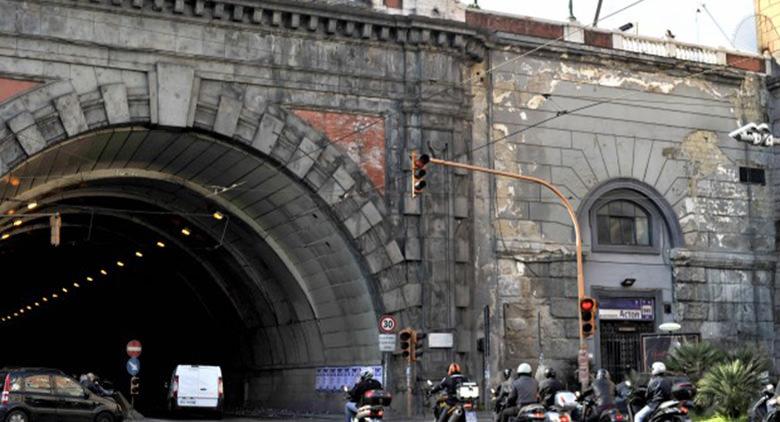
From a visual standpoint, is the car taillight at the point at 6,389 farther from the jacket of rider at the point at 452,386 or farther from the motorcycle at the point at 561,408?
the motorcycle at the point at 561,408

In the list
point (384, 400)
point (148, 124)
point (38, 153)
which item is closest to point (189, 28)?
point (148, 124)

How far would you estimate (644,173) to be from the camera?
34.1m

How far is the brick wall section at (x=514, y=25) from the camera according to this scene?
3250 cm

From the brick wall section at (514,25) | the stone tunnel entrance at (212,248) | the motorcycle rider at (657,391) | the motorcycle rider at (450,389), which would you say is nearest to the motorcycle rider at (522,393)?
the motorcycle rider at (450,389)

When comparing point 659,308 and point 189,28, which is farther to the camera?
point 659,308

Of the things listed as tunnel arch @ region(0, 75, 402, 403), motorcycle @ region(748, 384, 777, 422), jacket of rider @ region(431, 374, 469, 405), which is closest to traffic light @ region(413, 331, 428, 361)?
tunnel arch @ region(0, 75, 402, 403)

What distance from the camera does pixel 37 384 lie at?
2452 cm

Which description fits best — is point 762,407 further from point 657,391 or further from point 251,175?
point 251,175

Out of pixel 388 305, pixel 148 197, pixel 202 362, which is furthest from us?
pixel 202 362

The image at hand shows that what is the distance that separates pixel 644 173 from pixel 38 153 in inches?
Result: 729

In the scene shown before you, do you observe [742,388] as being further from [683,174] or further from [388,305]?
[683,174]

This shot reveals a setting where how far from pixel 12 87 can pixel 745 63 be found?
2392cm

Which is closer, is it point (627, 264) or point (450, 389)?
point (450, 389)

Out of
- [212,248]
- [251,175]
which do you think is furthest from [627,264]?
[212,248]
